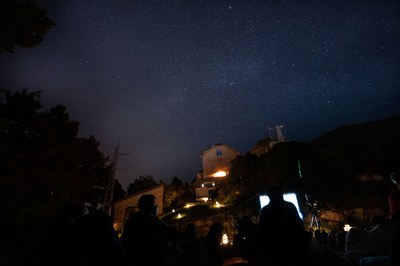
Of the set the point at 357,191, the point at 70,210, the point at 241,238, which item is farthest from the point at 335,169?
the point at 70,210

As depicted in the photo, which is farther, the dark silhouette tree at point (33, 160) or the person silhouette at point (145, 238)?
the dark silhouette tree at point (33, 160)

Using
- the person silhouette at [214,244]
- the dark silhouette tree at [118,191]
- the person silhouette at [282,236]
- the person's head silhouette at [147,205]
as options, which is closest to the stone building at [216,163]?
the dark silhouette tree at [118,191]

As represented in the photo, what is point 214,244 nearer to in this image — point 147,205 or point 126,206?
point 147,205

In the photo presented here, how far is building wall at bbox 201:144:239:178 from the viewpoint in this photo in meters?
36.2

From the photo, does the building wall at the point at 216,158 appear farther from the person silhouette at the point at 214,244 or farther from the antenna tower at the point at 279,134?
the person silhouette at the point at 214,244

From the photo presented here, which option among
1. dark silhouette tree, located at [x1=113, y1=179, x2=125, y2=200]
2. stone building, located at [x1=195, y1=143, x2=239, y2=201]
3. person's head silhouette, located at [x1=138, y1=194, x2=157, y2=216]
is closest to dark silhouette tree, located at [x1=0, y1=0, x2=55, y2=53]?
person's head silhouette, located at [x1=138, y1=194, x2=157, y2=216]

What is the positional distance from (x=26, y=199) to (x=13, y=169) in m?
2.24

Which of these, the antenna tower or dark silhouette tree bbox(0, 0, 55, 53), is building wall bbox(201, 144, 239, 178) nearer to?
the antenna tower

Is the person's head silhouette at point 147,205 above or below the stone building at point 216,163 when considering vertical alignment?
below

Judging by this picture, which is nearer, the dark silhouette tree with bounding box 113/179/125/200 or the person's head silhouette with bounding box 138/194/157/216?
the person's head silhouette with bounding box 138/194/157/216

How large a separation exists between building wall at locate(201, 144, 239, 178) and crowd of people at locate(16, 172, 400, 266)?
3157cm

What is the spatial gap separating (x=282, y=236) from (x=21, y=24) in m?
11.3

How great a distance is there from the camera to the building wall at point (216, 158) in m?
36.2

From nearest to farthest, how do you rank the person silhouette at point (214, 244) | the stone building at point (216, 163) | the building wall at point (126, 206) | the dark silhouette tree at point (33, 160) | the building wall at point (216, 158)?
the person silhouette at point (214, 244) → the dark silhouette tree at point (33, 160) → the building wall at point (126, 206) → the stone building at point (216, 163) → the building wall at point (216, 158)
